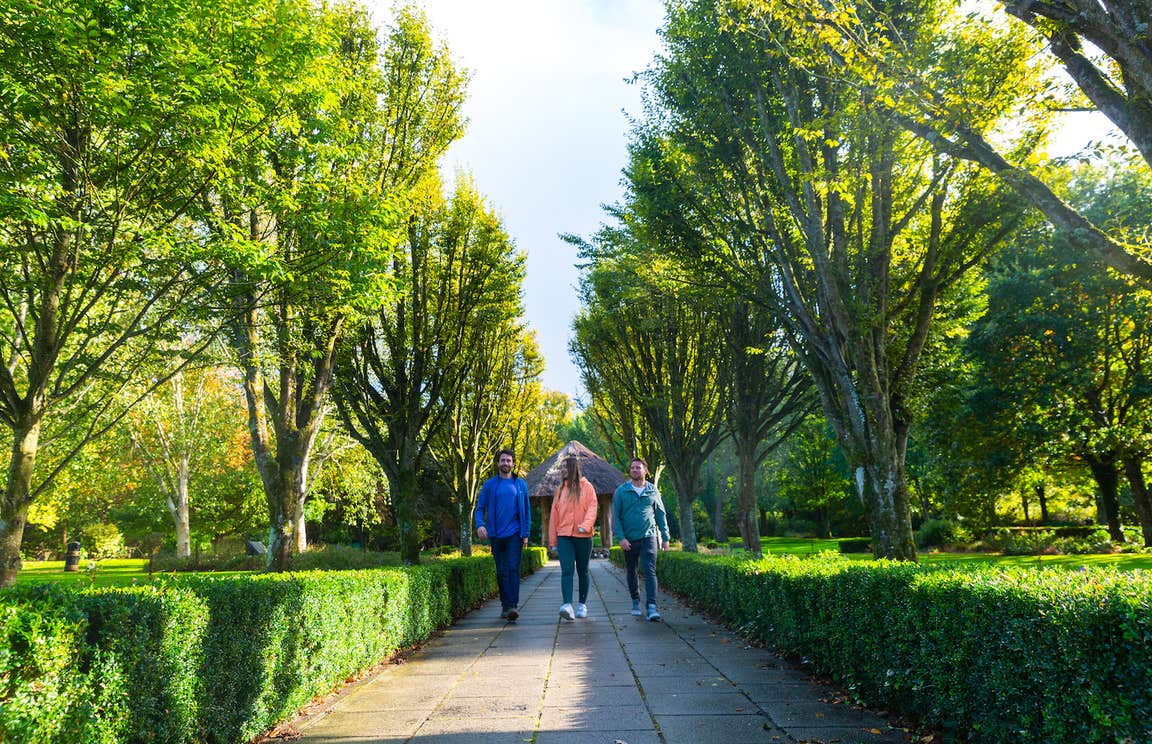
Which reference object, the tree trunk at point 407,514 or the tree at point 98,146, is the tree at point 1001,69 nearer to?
the tree at point 98,146

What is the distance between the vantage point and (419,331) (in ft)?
39.4

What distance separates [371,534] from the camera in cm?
3794

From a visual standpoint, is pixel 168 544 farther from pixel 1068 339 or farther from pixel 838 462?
pixel 1068 339

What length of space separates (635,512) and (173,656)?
6.05 m

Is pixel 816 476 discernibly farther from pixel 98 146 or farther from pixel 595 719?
pixel 98 146

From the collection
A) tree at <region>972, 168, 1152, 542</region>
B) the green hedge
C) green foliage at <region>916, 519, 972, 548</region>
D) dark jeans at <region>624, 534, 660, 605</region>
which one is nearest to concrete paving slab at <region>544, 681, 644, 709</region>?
the green hedge

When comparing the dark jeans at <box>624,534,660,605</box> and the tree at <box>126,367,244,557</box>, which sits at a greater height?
the tree at <box>126,367,244,557</box>

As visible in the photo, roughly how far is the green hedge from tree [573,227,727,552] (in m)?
11.0

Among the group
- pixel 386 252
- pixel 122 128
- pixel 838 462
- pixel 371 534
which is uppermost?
pixel 122 128

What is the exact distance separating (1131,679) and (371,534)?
38819 mm

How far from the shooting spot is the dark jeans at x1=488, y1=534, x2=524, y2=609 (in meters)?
8.88

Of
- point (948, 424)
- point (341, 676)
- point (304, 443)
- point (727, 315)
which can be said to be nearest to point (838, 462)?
→ point (948, 424)

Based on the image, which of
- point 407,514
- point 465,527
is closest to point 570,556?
point 407,514

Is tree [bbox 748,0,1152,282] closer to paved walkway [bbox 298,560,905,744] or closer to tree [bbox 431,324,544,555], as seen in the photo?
paved walkway [bbox 298,560,905,744]
